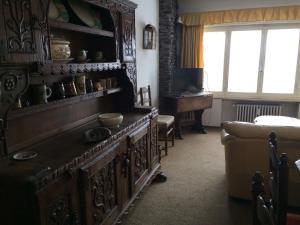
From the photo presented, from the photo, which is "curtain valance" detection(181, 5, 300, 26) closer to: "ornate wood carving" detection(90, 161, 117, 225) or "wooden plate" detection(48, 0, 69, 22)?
"wooden plate" detection(48, 0, 69, 22)

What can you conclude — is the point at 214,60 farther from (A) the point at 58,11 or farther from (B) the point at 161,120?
(A) the point at 58,11

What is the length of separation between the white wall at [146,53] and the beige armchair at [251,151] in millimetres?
1829

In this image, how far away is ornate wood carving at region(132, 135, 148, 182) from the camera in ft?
7.91

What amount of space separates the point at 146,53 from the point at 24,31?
2.75 m

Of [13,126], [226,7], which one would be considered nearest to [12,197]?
[13,126]

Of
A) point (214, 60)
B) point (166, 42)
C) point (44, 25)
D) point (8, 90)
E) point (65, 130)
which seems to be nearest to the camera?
point (8, 90)

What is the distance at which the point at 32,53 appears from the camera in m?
1.47

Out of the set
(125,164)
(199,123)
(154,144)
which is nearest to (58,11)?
(125,164)

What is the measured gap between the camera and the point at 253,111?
→ 493 centimetres

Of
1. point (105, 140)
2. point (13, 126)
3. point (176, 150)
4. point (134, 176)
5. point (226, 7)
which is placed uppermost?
point (226, 7)

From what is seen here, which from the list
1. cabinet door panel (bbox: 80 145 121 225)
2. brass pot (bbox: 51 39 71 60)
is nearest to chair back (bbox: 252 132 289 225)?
cabinet door panel (bbox: 80 145 121 225)

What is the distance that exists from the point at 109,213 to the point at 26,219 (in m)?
0.77

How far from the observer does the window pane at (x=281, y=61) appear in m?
4.64

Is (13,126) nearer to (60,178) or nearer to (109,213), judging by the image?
(60,178)
